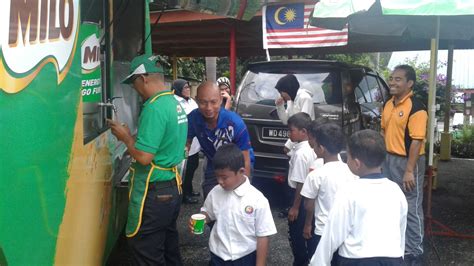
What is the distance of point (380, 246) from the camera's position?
2.21m

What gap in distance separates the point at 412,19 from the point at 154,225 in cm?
393

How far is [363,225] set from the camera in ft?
7.20

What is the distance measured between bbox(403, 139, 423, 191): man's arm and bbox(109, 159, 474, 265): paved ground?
0.90 meters

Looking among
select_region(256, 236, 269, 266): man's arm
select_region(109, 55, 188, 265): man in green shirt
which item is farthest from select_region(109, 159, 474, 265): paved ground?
select_region(256, 236, 269, 266): man's arm

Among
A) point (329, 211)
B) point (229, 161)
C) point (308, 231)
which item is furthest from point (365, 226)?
point (308, 231)

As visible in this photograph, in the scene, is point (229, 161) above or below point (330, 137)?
below

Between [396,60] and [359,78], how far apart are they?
33.1 feet

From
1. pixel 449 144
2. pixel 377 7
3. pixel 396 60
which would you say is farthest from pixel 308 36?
pixel 396 60

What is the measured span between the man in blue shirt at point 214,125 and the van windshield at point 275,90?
6.71 ft

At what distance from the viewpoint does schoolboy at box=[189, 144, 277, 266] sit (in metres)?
2.54

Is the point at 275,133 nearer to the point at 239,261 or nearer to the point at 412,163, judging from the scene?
the point at 412,163

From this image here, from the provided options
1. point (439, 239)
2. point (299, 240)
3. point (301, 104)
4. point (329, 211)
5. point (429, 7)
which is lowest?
point (439, 239)

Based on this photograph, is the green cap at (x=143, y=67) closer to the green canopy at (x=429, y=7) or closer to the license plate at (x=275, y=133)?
the green canopy at (x=429, y=7)

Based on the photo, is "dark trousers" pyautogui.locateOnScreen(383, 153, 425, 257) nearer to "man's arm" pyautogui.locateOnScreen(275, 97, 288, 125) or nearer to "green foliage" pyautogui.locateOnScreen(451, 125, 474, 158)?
"man's arm" pyautogui.locateOnScreen(275, 97, 288, 125)
